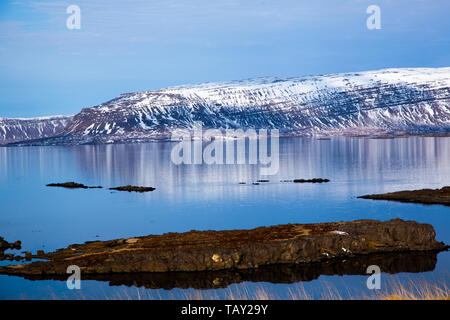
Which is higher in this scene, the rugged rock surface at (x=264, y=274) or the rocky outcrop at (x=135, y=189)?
the rocky outcrop at (x=135, y=189)

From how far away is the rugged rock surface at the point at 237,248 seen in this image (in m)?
20.6

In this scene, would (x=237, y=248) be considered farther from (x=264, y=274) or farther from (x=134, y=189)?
(x=134, y=189)

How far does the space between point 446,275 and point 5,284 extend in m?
15.0

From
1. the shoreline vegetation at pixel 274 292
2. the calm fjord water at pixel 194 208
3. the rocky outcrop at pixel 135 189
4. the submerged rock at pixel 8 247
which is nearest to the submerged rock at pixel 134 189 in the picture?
the rocky outcrop at pixel 135 189

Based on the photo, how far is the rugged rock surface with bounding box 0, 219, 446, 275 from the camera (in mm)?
20562

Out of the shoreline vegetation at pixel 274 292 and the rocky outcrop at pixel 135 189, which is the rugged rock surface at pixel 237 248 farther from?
the rocky outcrop at pixel 135 189

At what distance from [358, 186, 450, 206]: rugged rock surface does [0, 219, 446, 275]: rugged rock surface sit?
45.8 feet

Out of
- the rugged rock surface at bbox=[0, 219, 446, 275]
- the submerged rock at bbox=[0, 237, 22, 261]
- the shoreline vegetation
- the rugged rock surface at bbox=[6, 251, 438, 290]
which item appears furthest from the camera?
the submerged rock at bbox=[0, 237, 22, 261]

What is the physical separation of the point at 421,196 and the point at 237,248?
69.9 ft

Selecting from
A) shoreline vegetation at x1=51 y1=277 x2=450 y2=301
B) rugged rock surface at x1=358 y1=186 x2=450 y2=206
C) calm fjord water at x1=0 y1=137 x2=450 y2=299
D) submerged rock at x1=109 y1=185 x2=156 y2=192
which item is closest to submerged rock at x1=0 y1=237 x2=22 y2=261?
calm fjord water at x1=0 y1=137 x2=450 y2=299

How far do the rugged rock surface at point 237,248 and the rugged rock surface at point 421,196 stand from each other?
1396cm

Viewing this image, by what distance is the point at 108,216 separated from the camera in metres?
35.5

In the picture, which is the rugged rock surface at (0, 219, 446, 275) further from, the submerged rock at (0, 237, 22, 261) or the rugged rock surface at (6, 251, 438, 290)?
the submerged rock at (0, 237, 22, 261)
